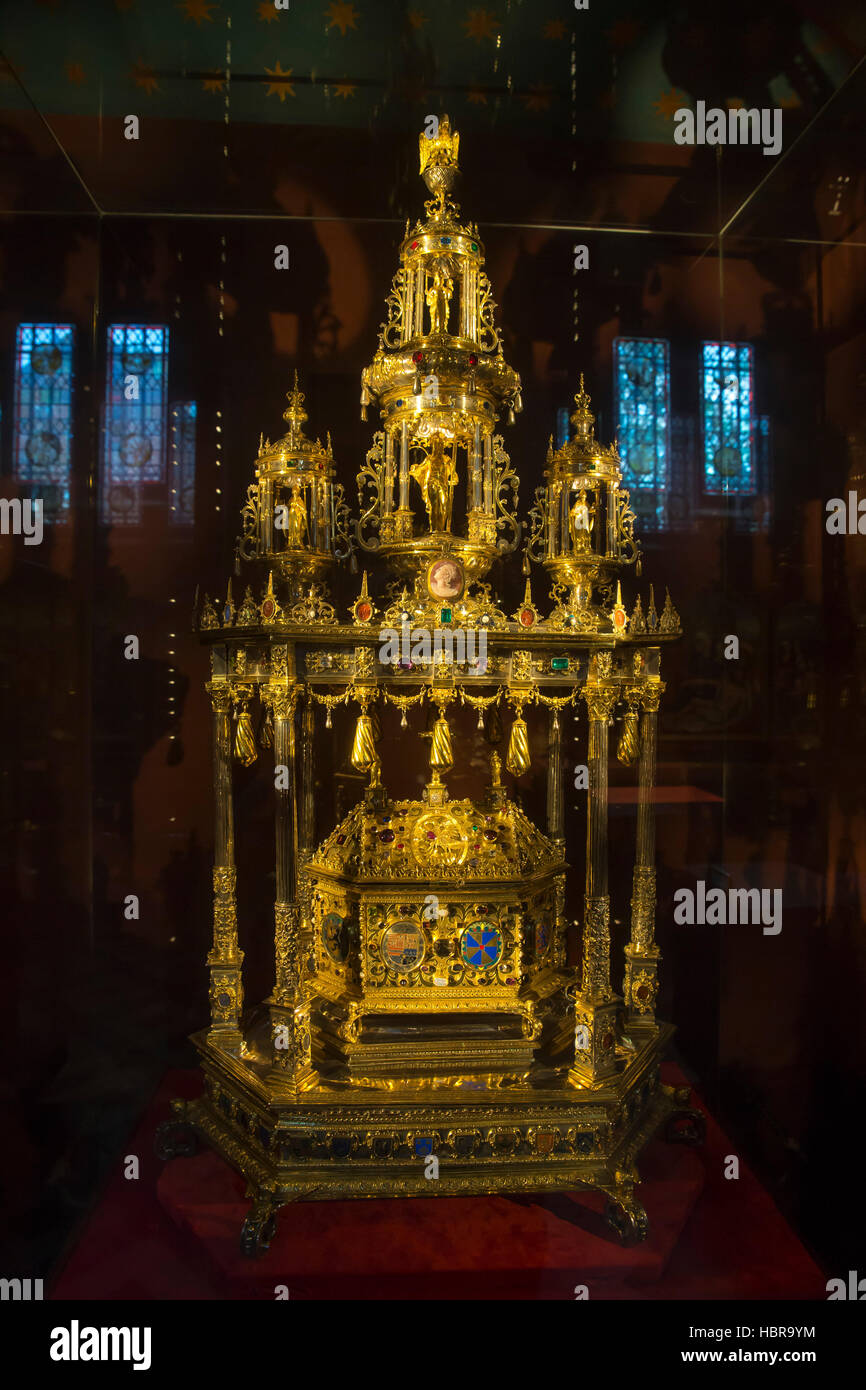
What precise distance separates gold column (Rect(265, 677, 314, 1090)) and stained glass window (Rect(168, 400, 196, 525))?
191 centimetres

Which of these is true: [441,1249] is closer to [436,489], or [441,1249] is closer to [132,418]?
[436,489]

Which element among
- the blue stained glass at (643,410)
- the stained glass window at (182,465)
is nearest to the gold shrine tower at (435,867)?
the blue stained glass at (643,410)

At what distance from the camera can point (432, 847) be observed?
14.3 feet

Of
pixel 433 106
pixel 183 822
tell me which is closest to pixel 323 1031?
pixel 183 822

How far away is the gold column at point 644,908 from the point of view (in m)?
4.55

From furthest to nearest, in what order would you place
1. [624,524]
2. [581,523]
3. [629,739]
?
1. [624,524]
2. [581,523]
3. [629,739]

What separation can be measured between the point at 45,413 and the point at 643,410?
379 cm

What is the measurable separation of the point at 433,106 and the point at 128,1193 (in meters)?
6.69

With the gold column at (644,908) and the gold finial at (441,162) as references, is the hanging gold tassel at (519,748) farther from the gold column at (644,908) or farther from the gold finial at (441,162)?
the gold finial at (441,162)

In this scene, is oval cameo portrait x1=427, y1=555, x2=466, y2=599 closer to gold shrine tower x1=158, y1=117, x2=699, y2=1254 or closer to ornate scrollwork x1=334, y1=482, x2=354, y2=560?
gold shrine tower x1=158, y1=117, x2=699, y2=1254

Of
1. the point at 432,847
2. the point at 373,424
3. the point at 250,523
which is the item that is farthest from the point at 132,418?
the point at 432,847

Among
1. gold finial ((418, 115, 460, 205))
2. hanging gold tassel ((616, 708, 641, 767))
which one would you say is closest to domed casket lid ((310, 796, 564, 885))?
hanging gold tassel ((616, 708, 641, 767))

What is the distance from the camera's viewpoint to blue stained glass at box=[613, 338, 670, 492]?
523 centimetres

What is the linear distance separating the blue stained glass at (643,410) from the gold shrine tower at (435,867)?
1.81 ft
